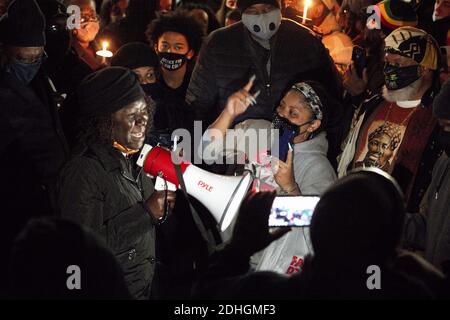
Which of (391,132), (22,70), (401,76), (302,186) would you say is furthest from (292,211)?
(22,70)

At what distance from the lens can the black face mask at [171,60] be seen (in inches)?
247

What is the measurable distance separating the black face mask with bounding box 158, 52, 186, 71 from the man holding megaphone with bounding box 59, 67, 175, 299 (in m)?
2.05

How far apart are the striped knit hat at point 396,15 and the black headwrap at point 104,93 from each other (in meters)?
3.50

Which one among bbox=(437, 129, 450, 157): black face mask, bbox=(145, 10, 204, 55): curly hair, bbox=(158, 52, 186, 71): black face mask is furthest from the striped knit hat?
bbox=(437, 129, 450, 157): black face mask

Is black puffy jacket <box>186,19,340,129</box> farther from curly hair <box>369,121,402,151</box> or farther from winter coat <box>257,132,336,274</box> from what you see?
winter coat <box>257,132,336,274</box>

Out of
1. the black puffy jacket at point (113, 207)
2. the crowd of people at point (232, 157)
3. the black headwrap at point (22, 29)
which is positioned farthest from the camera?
the black headwrap at point (22, 29)

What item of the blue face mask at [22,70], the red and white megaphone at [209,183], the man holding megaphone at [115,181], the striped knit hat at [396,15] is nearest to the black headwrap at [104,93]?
the man holding megaphone at [115,181]

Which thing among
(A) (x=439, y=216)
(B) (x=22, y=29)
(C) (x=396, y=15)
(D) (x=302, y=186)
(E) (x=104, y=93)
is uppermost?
(C) (x=396, y=15)

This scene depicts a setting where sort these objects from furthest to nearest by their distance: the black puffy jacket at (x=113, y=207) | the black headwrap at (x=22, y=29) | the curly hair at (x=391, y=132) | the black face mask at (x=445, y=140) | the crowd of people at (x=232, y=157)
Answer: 1. the curly hair at (x=391, y=132)
2. the black headwrap at (x=22, y=29)
3. the black face mask at (x=445, y=140)
4. the black puffy jacket at (x=113, y=207)
5. the crowd of people at (x=232, y=157)

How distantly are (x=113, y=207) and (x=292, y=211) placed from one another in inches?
39.1

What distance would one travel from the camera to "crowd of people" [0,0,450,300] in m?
2.49

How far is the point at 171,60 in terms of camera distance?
629 cm

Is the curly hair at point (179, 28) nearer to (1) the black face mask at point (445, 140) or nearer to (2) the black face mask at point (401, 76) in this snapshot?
(2) the black face mask at point (401, 76)

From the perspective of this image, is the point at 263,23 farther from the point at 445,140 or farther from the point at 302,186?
the point at 445,140
